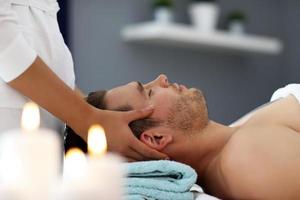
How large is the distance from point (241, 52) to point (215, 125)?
310cm

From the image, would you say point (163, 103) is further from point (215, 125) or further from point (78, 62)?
point (78, 62)

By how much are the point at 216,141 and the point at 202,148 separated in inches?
2.0

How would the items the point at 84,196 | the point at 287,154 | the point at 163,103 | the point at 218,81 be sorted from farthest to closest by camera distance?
1. the point at 218,81
2. the point at 163,103
3. the point at 287,154
4. the point at 84,196

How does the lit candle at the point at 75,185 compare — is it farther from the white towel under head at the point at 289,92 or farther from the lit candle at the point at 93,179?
the white towel under head at the point at 289,92

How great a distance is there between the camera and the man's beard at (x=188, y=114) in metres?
1.90

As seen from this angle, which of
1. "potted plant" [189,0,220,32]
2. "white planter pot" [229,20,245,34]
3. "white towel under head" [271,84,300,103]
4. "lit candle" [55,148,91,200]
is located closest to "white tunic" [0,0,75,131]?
"white towel under head" [271,84,300,103]

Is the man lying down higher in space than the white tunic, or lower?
lower

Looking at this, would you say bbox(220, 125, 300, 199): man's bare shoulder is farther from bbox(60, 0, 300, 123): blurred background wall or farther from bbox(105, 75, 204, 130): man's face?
bbox(60, 0, 300, 123): blurred background wall

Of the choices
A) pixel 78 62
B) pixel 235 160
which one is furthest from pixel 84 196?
pixel 78 62

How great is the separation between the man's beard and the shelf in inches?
96.3

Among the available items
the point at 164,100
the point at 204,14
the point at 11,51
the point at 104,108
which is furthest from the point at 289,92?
the point at 204,14

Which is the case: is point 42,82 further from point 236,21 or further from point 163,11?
point 236,21

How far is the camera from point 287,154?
1.79 metres

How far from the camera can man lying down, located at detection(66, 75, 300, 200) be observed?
1.75 meters
